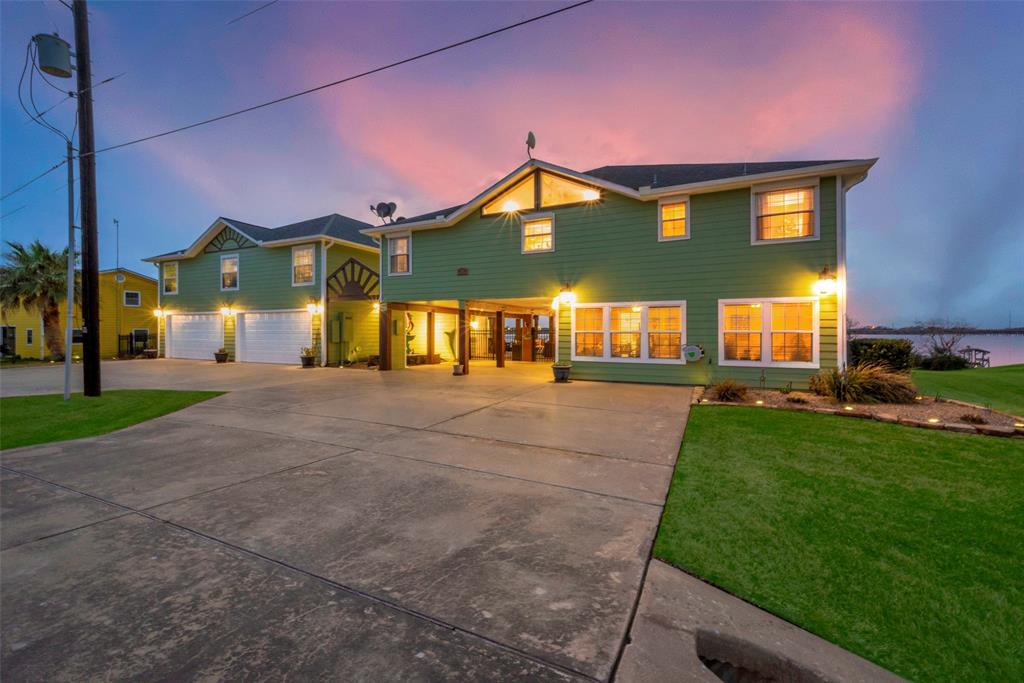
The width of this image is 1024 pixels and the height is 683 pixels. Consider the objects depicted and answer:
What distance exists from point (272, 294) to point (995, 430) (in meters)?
20.8

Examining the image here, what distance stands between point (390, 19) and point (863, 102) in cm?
1431

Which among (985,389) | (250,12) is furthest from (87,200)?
(985,389)

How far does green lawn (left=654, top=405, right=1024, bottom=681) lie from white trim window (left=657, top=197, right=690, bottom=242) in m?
6.71

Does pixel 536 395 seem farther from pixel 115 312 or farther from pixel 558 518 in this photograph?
pixel 115 312

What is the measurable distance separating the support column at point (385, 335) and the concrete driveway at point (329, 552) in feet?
29.1

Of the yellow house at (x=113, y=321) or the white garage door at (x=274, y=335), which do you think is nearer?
the white garage door at (x=274, y=335)

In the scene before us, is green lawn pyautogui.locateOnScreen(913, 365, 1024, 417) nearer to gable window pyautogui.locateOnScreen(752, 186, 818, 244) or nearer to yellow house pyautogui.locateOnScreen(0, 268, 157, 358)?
gable window pyautogui.locateOnScreen(752, 186, 818, 244)

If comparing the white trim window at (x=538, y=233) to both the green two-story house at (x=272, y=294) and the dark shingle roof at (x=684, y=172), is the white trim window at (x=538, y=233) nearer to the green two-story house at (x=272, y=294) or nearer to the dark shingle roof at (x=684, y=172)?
the dark shingle roof at (x=684, y=172)

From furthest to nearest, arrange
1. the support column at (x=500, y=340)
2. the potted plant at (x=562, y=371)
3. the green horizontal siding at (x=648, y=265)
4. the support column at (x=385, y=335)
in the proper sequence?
1. the support column at (x=500, y=340)
2. the support column at (x=385, y=335)
3. the potted plant at (x=562, y=371)
4. the green horizontal siding at (x=648, y=265)

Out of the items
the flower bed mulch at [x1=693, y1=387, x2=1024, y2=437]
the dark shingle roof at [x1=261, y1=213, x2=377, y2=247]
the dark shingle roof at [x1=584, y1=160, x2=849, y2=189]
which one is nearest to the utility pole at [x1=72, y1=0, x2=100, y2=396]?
the dark shingle roof at [x1=261, y1=213, x2=377, y2=247]

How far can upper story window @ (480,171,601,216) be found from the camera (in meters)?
11.5

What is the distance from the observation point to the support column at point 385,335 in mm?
14508

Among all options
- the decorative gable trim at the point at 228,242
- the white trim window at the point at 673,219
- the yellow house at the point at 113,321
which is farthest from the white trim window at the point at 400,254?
the yellow house at the point at 113,321

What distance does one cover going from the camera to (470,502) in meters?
3.44
